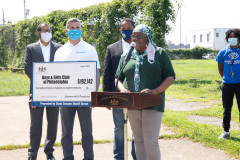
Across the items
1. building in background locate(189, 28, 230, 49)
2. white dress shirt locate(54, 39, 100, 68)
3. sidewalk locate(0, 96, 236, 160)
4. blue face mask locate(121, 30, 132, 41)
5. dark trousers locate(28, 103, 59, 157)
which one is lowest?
sidewalk locate(0, 96, 236, 160)

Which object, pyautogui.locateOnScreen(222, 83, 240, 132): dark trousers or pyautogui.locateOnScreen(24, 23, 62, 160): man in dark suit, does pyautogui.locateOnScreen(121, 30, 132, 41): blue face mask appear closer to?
pyautogui.locateOnScreen(24, 23, 62, 160): man in dark suit

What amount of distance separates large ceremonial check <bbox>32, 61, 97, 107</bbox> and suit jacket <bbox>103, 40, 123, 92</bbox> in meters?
0.31

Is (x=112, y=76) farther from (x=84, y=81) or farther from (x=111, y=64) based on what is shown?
(x=84, y=81)

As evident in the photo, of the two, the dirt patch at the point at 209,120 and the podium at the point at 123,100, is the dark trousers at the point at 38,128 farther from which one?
the dirt patch at the point at 209,120

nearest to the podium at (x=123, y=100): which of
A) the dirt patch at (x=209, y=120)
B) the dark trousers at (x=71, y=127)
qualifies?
the dark trousers at (x=71, y=127)

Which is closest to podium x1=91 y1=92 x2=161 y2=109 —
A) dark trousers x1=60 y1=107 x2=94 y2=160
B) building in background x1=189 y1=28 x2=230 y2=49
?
dark trousers x1=60 y1=107 x2=94 y2=160

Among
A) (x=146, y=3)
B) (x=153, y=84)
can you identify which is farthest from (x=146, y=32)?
(x=146, y=3)

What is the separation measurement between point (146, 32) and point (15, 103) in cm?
831

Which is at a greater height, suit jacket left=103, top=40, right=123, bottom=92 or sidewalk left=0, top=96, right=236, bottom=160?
suit jacket left=103, top=40, right=123, bottom=92

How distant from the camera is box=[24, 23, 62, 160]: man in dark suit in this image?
14.7 feet

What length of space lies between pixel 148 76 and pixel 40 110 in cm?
201

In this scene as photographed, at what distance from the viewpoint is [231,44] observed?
571 centimetres

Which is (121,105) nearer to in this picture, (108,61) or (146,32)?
(146,32)

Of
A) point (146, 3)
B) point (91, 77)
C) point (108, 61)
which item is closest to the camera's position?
point (91, 77)
